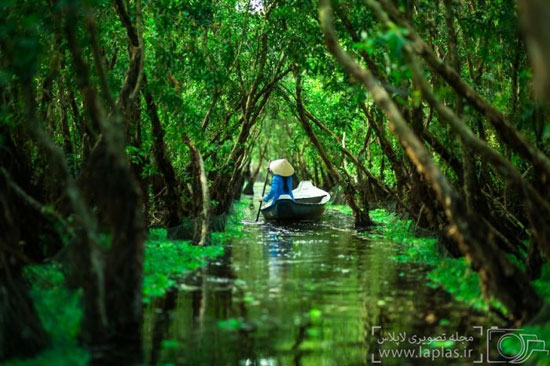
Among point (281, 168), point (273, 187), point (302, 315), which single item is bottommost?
point (302, 315)

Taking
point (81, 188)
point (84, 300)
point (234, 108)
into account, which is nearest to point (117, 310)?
point (84, 300)

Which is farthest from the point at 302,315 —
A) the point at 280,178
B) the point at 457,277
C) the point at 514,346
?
the point at 280,178

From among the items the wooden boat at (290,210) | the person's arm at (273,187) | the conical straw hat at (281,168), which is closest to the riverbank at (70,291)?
the wooden boat at (290,210)

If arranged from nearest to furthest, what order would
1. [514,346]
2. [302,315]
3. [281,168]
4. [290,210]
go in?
[514,346] → [302,315] → [281,168] → [290,210]

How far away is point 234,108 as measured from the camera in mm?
21828

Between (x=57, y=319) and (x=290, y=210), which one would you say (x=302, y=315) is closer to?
(x=57, y=319)

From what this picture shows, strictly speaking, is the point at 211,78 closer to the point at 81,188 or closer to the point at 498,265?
the point at 81,188

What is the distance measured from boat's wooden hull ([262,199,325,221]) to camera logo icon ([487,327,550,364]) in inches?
656

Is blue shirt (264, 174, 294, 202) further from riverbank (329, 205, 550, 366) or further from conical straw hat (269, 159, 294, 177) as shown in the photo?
riverbank (329, 205, 550, 366)

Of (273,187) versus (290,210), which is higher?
(273,187)

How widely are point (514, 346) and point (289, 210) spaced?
17.6 metres

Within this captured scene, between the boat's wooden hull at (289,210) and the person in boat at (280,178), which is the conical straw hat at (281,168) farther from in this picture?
the boat's wooden hull at (289,210)

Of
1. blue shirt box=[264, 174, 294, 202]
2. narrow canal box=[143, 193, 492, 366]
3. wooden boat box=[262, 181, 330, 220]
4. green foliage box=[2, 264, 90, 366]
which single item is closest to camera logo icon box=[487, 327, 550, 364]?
narrow canal box=[143, 193, 492, 366]

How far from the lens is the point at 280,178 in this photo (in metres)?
24.1
